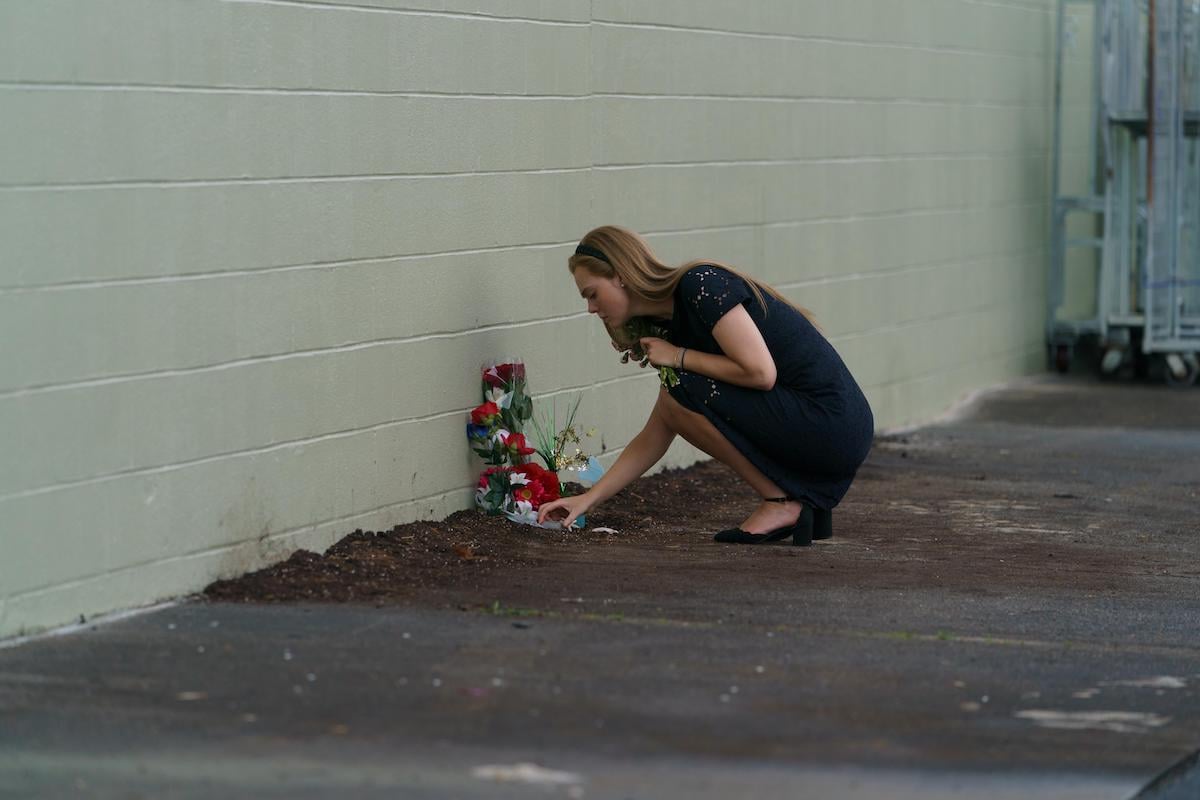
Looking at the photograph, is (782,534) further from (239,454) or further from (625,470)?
(239,454)

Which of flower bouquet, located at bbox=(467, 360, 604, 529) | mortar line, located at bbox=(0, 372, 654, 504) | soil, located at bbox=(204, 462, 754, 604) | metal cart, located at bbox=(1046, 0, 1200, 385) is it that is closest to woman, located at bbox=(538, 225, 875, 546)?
flower bouquet, located at bbox=(467, 360, 604, 529)

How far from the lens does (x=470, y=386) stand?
7.11 m

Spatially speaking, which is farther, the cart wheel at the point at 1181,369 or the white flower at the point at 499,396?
the cart wheel at the point at 1181,369

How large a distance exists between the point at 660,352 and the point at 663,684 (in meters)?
2.11

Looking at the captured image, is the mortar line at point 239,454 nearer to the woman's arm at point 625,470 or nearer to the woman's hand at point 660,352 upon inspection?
the woman's arm at point 625,470

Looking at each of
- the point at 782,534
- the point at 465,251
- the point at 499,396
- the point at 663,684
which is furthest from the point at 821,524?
the point at 663,684

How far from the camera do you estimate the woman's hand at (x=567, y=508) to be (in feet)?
22.7

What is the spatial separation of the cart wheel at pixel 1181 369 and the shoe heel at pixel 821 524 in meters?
6.85

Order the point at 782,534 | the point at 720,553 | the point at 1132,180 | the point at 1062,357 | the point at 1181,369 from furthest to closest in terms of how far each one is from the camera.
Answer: the point at 1062,357, the point at 1132,180, the point at 1181,369, the point at 782,534, the point at 720,553

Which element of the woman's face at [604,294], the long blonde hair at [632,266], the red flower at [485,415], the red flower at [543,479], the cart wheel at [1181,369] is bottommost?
the cart wheel at [1181,369]

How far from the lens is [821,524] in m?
7.13

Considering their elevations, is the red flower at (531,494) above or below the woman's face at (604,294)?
below

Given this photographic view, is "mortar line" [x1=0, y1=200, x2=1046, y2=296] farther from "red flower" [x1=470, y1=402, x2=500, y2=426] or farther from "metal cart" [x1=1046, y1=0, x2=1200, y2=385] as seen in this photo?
"metal cart" [x1=1046, y1=0, x2=1200, y2=385]

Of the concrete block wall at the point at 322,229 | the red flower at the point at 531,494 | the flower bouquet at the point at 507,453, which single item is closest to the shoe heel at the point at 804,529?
the flower bouquet at the point at 507,453
